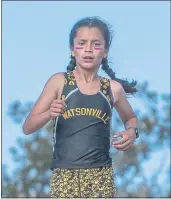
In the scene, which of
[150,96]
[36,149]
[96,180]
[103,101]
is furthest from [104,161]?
[36,149]

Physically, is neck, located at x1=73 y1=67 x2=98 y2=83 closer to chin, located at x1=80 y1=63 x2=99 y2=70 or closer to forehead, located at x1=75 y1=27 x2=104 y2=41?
chin, located at x1=80 y1=63 x2=99 y2=70

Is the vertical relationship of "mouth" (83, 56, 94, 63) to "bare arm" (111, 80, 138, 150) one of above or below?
above

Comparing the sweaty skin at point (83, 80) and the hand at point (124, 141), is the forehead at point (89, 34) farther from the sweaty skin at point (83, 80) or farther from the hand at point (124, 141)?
the hand at point (124, 141)

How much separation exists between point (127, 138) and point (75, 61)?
2.38 ft

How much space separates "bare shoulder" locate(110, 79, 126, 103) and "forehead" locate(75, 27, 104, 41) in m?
0.34

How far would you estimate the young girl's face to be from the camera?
4426mm

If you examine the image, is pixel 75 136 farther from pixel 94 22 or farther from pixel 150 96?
pixel 150 96

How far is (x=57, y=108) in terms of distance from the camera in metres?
4.00

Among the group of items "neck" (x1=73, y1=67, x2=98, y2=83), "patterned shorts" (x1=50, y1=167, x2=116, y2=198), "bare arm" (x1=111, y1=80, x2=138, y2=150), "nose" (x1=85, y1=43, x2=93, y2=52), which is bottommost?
"patterned shorts" (x1=50, y1=167, x2=116, y2=198)

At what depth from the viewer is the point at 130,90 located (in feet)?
16.1

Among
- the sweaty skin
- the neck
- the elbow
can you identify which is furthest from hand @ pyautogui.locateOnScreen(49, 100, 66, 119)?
the neck

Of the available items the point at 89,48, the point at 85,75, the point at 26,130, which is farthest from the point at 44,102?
the point at 89,48

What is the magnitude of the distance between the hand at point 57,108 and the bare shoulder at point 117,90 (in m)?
0.62

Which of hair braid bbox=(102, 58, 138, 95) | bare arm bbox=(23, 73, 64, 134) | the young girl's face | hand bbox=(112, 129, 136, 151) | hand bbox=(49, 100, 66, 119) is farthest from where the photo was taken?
hair braid bbox=(102, 58, 138, 95)
